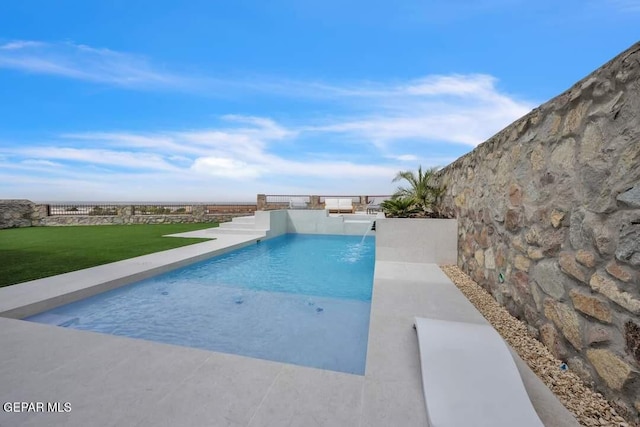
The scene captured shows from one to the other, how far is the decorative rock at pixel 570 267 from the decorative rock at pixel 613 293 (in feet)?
0.37

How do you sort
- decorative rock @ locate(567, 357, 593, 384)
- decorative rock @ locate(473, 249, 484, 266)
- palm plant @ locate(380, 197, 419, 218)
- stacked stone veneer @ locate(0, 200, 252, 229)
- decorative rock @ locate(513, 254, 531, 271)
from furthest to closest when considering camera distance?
1. stacked stone veneer @ locate(0, 200, 252, 229)
2. palm plant @ locate(380, 197, 419, 218)
3. decorative rock @ locate(473, 249, 484, 266)
4. decorative rock @ locate(513, 254, 531, 271)
5. decorative rock @ locate(567, 357, 593, 384)

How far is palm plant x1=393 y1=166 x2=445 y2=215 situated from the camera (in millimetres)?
8008

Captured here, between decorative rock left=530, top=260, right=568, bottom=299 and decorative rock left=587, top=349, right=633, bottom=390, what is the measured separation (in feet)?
1.80

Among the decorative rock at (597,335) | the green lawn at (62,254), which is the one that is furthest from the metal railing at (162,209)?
the decorative rock at (597,335)

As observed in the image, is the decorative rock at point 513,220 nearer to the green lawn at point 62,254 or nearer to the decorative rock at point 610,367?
the decorative rock at point 610,367

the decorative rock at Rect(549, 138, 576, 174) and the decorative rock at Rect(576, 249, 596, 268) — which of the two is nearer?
the decorative rock at Rect(576, 249, 596, 268)

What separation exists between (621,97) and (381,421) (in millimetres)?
2717

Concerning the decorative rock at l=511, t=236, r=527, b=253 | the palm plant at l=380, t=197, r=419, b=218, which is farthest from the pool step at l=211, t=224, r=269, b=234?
the decorative rock at l=511, t=236, r=527, b=253

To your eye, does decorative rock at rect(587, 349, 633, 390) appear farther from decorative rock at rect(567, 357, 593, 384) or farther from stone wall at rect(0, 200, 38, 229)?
stone wall at rect(0, 200, 38, 229)

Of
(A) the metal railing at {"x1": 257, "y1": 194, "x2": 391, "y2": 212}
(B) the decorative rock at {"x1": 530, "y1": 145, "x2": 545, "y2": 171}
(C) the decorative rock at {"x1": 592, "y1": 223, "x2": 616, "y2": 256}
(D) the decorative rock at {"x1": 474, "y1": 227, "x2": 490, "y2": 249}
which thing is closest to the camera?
(C) the decorative rock at {"x1": 592, "y1": 223, "x2": 616, "y2": 256}

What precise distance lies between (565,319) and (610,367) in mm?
520

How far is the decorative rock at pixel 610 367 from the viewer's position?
171 cm

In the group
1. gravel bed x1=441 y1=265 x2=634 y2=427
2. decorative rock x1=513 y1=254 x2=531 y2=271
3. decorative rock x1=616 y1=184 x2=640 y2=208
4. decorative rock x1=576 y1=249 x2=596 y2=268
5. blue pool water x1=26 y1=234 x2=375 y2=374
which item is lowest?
blue pool water x1=26 y1=234 x2=375 y2=374

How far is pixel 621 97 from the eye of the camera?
1854mm
